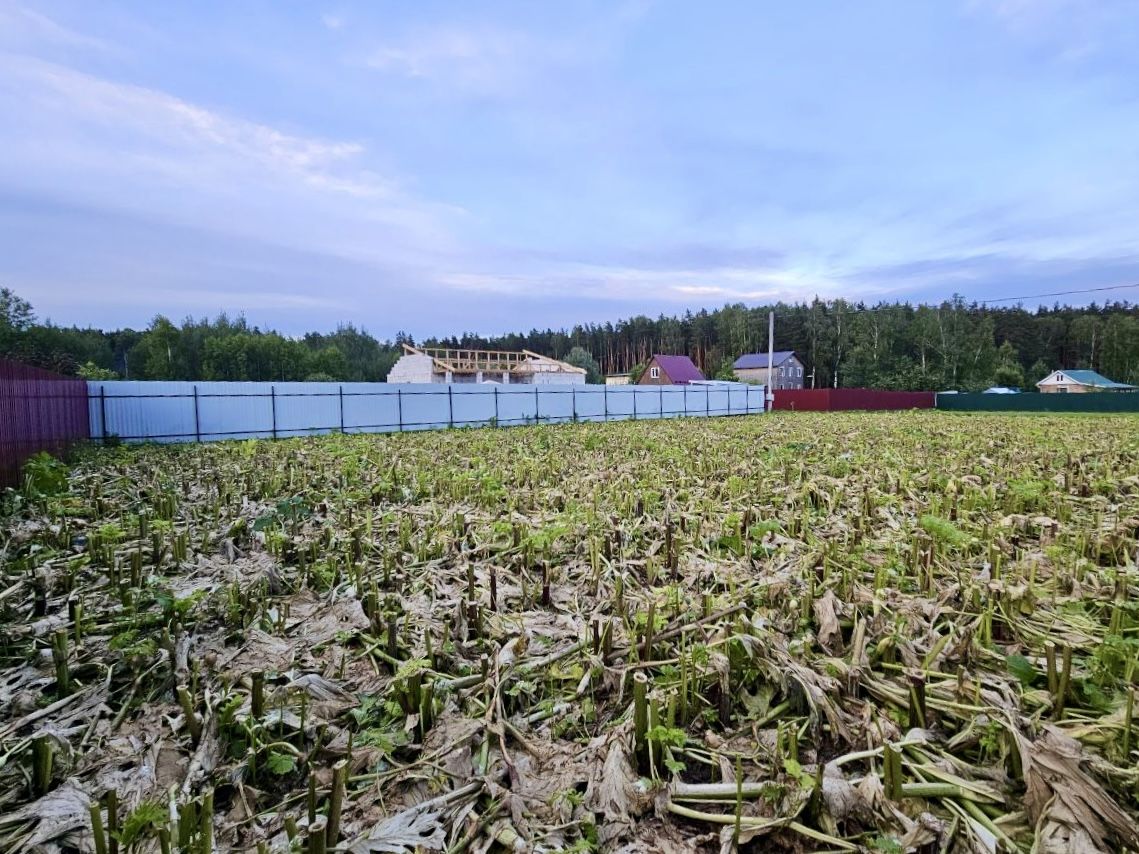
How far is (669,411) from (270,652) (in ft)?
94.2

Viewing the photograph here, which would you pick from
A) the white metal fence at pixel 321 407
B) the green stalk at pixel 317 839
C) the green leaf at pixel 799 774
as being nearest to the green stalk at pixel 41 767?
the green stalk at pixel 317 839

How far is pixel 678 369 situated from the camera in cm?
6141

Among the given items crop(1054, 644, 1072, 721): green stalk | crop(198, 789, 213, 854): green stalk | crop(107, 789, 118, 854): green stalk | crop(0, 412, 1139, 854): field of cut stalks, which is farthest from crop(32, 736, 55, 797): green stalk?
crop(1054, 644, 1072, 721): green stalk

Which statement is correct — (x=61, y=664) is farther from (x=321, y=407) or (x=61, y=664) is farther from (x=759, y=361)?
(x=759, y=361)

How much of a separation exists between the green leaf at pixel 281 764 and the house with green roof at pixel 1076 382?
7632 cm

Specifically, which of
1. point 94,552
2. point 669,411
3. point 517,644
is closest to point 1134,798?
point 517,644

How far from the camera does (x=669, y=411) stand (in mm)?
30969

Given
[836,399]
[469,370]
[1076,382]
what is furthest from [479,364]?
[1076,382]

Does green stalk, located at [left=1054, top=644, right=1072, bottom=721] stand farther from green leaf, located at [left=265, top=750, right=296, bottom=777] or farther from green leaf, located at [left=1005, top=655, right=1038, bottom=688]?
green leaf, located at [left=265, top=750, right=296, bottom=777]

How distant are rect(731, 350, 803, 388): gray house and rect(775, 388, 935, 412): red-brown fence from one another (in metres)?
20.8

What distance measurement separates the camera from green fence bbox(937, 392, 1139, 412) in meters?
35.8

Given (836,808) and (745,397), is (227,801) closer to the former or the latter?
(836,808)

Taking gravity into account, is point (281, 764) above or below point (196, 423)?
below

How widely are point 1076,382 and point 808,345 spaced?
26169mm
